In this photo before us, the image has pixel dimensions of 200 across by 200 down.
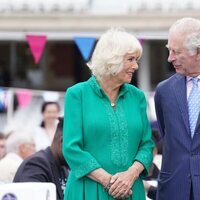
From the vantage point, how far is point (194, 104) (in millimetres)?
4441

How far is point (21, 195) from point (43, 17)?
5869 millimetres

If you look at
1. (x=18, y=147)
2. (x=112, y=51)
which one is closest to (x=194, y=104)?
(x=112, y=51)

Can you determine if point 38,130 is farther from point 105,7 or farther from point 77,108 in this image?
point 77,108

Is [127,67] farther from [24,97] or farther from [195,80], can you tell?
[24,97]

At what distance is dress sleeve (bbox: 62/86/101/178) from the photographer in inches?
170

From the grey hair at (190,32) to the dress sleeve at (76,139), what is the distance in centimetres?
63

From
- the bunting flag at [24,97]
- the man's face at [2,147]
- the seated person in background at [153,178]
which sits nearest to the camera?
the seated person in background at [153,178]

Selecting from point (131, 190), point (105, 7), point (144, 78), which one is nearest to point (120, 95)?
point (131, 190)

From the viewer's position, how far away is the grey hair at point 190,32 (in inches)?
173

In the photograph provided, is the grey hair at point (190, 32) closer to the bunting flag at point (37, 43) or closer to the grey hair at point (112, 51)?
the grey hair at point (112, 51)

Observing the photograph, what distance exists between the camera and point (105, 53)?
4379 mm

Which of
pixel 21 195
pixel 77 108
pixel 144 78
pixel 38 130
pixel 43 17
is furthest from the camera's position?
pixel 144 78

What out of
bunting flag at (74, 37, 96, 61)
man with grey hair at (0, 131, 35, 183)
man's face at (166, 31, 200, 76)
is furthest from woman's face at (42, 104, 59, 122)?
man's face at (166, 31, 200, 76)

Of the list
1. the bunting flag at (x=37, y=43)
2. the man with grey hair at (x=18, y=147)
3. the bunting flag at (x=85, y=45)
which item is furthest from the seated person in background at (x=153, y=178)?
the bunting flag at (x=37, y=43)
